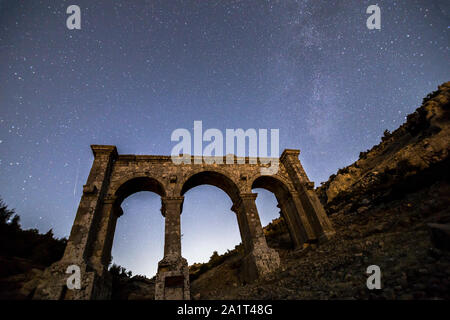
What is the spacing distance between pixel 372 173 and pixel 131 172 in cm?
1576

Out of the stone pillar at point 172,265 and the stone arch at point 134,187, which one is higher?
the stone arch at point 134,187

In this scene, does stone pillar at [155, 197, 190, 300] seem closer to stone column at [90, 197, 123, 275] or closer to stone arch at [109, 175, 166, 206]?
stone arch at [109, 175, 166, 206]

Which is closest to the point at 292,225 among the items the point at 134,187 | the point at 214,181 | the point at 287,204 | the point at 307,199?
the point at 287,204

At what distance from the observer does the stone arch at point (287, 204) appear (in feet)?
36.5

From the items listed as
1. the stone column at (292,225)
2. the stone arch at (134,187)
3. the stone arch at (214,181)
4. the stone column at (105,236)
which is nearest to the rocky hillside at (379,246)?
the stone column at (292,225)

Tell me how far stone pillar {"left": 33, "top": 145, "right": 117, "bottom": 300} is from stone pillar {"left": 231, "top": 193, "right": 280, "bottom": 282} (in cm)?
609

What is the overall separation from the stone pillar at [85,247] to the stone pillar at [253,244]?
6093mm

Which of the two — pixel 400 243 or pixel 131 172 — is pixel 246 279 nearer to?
pixel 400 243

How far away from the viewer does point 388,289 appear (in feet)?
11.2

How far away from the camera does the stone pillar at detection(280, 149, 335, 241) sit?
33.1 feet

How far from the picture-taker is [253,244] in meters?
9.40

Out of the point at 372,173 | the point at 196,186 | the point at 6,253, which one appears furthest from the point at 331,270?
the point at 6,253

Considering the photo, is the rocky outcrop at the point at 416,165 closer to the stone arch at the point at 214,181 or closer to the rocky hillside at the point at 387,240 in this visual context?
Result: the rocky hillside at the point at 387,240

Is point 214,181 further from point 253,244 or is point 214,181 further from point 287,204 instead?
point 287,204
